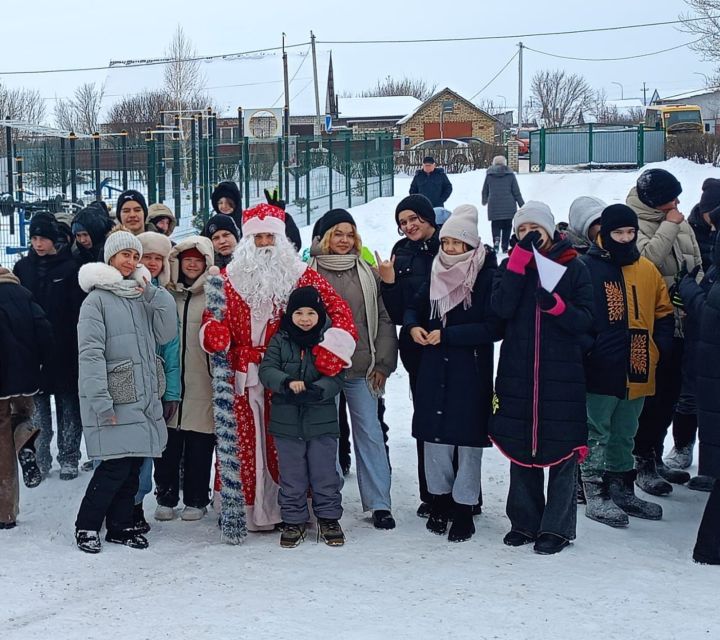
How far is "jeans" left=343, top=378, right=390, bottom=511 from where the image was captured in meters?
5.51

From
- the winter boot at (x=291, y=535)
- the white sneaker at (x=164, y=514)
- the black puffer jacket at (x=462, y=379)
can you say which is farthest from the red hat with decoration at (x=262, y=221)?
the white sneaker at (x=164, y=514)

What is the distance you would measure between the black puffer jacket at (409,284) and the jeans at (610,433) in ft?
3.37

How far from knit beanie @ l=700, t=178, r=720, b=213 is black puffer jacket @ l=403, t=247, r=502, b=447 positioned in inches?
69.6

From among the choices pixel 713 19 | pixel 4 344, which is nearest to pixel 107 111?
pixel 713 19

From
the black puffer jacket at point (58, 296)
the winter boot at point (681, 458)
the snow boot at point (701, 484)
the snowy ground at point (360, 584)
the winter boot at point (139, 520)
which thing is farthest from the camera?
the winter boot at point (681, 458)

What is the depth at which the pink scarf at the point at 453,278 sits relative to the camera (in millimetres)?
5141

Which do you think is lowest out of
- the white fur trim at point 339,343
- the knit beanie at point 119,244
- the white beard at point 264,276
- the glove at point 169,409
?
the glove at point 169,409

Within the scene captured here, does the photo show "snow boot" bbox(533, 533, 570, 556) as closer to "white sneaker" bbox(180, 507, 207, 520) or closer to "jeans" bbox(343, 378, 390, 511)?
"jeans" bbox(343, 378, 390, 511)

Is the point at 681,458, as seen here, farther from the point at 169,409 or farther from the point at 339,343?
the point at 169,409

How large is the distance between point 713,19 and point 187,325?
28.0 meters

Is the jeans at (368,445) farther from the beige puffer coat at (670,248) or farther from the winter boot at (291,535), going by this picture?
the beige puffer coat at (670,248)

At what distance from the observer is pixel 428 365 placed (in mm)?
5293

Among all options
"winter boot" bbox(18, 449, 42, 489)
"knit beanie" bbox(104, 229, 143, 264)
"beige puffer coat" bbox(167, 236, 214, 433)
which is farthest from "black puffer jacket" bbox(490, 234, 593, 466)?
"winter boot" bbox(18, 449, 42, 489)

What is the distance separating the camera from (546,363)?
495cm
